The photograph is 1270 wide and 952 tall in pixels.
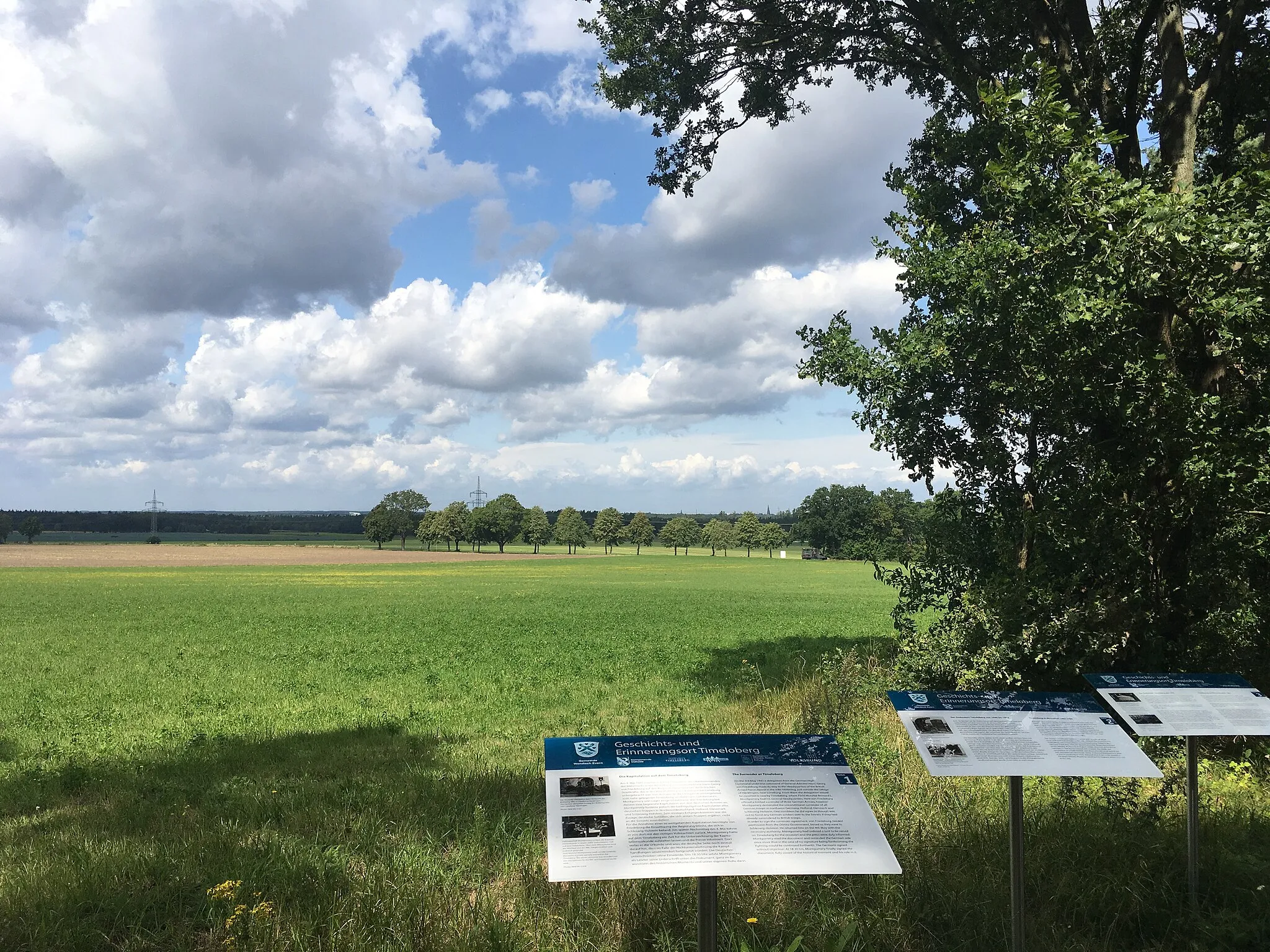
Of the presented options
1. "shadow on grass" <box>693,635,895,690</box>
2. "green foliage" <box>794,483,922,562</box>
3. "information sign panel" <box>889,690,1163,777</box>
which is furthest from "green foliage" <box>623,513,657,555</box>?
"information sign panel" <box>889,690,1163,777</box>

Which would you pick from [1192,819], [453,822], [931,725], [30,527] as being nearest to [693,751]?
[931,725]

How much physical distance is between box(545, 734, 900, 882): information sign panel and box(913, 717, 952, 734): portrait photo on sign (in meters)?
0.68

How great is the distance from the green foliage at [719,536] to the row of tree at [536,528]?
127 millimetres

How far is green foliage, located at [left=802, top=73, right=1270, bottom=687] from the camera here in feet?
22.9

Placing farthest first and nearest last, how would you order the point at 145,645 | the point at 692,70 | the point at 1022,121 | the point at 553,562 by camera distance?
1. the point at 553,562
2. the point at 145,645
3. the point at 692,70
4. the point at 1022,121

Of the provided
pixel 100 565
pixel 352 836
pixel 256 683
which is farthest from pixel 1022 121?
pixel 100 565

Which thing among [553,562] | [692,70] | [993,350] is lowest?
[553,562]

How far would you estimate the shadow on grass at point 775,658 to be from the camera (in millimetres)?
15875

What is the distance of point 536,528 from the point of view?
154m

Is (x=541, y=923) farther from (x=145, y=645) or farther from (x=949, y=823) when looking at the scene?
(x=145, y=645)

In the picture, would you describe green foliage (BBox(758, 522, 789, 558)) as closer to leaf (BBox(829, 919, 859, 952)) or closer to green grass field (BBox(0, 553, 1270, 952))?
green grass field (BBox(0, 553, 1270, 952))

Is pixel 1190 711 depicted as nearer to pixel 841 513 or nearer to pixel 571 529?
pixel 841 513

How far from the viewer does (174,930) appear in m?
5.04

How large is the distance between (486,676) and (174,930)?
511 inches
